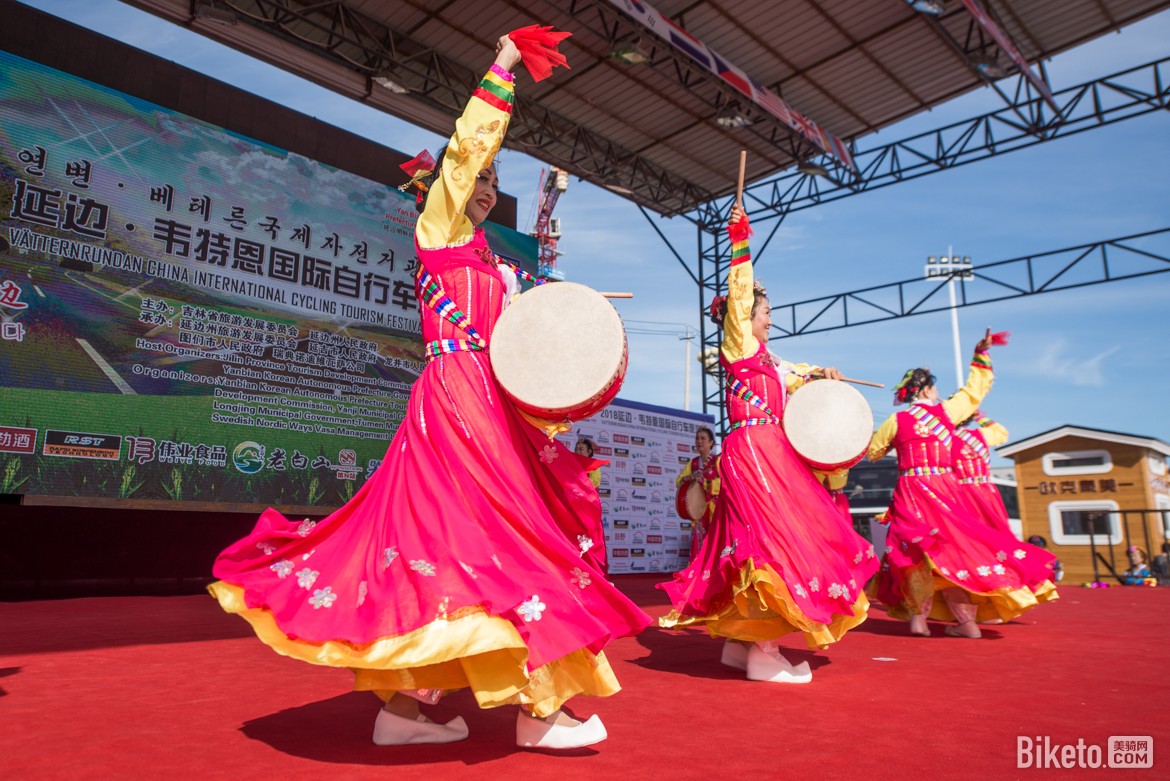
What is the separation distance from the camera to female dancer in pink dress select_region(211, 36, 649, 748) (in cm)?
159

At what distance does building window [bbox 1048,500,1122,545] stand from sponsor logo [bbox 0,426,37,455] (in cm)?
1450

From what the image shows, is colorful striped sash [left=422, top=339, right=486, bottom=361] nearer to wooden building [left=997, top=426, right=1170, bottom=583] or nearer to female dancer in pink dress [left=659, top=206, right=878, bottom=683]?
female dancer in pink dress [left=659, top=206, right=878, bottom=683]

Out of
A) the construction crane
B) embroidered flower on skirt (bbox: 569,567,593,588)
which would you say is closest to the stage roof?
embroidered flower on skirt (bbox: 569,567,593,588)

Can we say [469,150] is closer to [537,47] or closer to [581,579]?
[537,47]

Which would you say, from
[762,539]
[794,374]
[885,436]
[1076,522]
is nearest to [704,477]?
[885,436]

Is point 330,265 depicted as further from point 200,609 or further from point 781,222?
point 781,222

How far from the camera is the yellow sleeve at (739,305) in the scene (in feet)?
10.8

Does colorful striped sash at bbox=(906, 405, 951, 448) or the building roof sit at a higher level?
the building roof

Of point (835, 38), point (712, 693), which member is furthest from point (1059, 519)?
point (712, 693)

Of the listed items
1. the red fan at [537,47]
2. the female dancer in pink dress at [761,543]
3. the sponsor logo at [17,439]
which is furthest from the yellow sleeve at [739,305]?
the sponsor logo at [17,439]

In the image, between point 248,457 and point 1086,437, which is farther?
point 1086,437

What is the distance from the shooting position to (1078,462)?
1369 centimetres

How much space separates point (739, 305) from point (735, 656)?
1.43m

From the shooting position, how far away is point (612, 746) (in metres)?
1.87
